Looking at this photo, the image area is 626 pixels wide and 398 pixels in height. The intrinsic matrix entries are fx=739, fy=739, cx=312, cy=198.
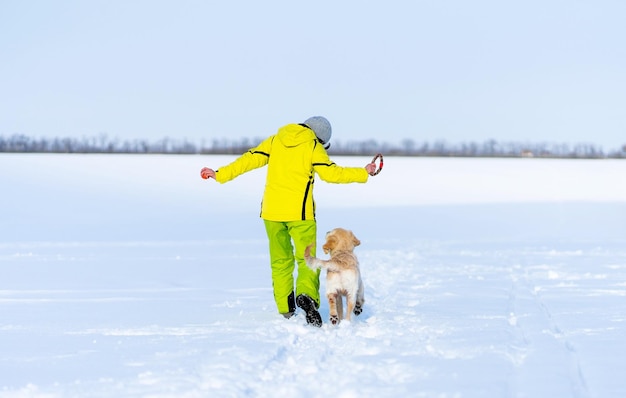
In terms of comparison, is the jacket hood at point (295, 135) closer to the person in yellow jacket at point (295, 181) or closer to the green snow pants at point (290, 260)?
the person in yellow jacket at point (295, 181)

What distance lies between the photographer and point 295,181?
6.50 metres

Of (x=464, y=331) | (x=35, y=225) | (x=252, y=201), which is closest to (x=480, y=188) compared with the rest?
(x=252, y=201)

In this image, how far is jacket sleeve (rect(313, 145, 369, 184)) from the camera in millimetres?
6391

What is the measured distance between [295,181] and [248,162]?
18.9 inches

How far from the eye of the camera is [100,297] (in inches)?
328

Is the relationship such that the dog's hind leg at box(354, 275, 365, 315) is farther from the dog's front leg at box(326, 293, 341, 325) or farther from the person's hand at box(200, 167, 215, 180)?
the person's hand at box(200, 167, 215, 180)

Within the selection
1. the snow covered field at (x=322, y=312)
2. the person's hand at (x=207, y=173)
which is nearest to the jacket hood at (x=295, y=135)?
the person's hand at (x=207, y=173)

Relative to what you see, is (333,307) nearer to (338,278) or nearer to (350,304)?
(350,304)

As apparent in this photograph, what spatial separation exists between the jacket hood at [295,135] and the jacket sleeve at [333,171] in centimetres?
13

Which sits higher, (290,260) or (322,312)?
(290,260)

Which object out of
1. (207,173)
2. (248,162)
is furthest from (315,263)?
(207,173)

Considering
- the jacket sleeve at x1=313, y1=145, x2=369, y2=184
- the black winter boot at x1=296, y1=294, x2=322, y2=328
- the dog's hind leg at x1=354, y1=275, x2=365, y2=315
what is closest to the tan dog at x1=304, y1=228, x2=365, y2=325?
the black winter boot at x1=296, y1=294, x2=322, y2=328

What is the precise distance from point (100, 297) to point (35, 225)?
1570cm

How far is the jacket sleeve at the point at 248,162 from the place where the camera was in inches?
260
